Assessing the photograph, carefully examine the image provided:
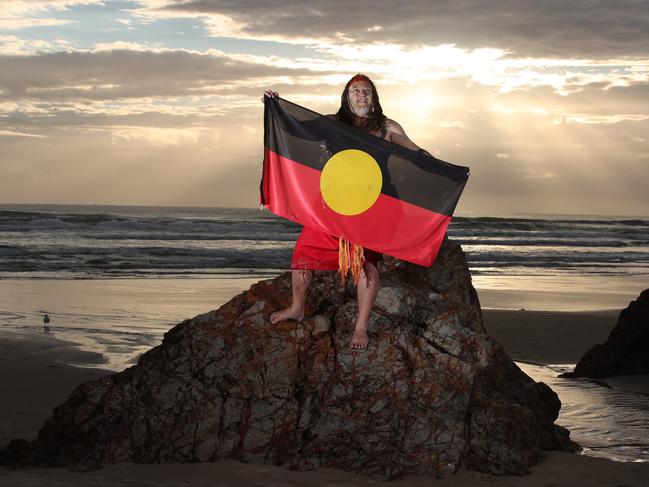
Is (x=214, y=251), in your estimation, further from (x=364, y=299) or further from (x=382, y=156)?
(x=364, y=299)

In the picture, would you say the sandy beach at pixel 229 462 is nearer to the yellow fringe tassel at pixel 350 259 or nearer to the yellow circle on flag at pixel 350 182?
the yellow fringe tassel at pixel 350 259

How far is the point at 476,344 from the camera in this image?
596cm

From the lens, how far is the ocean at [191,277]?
10398 mm

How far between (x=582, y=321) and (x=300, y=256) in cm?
990

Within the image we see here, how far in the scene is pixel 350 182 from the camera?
20.3 feet

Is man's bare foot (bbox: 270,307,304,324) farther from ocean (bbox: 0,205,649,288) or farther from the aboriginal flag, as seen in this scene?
ocean (bbox: 0,205,649,288)

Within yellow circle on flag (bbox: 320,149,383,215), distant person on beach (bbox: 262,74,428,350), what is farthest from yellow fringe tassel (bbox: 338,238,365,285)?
yellow circle on flag (bbox: 320,149,383,215)

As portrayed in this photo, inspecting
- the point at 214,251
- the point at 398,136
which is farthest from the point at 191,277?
the point at 398,136

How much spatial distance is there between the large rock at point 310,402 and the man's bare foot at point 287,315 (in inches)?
1.8

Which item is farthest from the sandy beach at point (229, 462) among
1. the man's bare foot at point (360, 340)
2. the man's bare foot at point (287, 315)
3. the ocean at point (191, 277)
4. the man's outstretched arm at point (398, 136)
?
the man's outstretched arm at point (398, 136)

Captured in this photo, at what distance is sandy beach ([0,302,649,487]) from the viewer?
17.6ft

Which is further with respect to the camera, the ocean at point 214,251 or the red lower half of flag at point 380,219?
the ocean at point 214,251

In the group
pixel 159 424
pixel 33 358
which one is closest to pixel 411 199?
pixel 159 424

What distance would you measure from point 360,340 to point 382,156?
1.32 m
